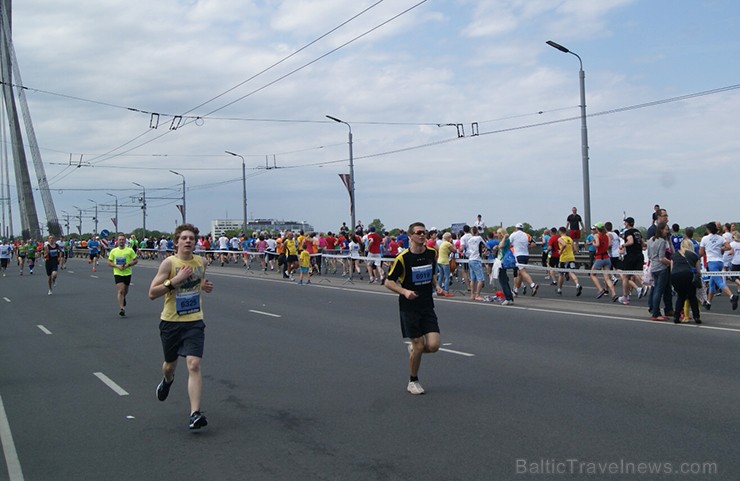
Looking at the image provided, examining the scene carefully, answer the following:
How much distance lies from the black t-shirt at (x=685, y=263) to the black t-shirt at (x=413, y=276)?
651cm

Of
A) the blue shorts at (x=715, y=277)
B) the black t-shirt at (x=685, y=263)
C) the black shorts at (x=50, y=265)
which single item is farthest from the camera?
the black shorts at (x=50, y=265)

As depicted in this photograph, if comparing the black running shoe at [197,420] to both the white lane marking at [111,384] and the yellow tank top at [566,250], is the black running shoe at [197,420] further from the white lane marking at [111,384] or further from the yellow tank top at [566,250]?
the yellow tank top at [566,250]

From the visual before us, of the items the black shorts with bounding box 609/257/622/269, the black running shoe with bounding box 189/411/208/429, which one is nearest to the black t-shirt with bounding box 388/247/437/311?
the black running shoe with bounding box 189/411/208/429

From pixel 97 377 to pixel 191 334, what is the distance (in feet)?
10.9

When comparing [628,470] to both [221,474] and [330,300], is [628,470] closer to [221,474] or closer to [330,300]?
[221,474]

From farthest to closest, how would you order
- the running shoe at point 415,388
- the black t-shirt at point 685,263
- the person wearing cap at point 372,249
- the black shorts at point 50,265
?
the person wearing cap at point 372,249 < the black shorts at point 50,265 < the black t-shirt at point 685,263 < the running shoe at point 415,388

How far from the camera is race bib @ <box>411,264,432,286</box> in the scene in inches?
312

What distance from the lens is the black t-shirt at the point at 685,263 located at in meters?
12.5

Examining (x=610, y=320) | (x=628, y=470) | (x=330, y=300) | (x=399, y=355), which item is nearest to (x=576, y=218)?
(x=330, y=300)

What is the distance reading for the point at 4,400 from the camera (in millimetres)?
8164

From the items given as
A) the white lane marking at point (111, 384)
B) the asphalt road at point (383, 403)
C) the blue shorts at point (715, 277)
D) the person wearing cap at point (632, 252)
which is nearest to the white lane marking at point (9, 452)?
the asphalt road at point (383, 403)

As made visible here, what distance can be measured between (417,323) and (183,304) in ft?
8.32

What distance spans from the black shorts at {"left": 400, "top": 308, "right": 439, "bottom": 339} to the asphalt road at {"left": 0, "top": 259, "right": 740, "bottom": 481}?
2.22 feet

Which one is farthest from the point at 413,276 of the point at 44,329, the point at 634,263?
the point at 634,263
